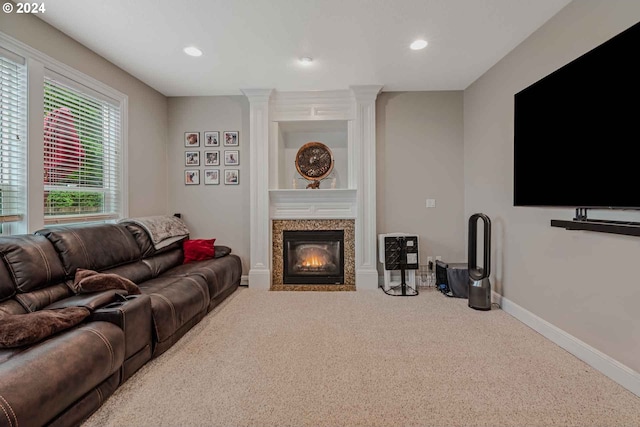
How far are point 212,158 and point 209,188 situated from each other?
435mm

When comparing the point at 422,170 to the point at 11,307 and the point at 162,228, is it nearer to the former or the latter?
the point at 162,228

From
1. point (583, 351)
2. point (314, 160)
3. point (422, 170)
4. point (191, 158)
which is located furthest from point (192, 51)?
point (583, 351)

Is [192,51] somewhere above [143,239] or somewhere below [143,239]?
above

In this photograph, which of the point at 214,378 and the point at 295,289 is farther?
the point at 295,289

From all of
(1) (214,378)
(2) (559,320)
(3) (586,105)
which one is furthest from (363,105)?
(1) (214,378)

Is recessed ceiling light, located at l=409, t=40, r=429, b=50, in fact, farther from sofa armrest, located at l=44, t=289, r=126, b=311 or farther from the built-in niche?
sofa armrest, located at l=44, t=289, r=126, b=311

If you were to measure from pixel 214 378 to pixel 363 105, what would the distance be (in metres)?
3.46

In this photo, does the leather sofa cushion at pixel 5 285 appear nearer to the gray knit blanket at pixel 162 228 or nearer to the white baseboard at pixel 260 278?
the gray knit blanket at pixel 162 228

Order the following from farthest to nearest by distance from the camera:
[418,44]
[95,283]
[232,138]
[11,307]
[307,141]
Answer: [307,141], [232,138], [418,44], [95,283], [11,307]

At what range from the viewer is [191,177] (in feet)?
13.6

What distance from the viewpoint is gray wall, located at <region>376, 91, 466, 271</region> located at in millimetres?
3973

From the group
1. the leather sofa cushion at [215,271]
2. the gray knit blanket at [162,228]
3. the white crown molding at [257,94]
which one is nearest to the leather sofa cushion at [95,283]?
the leather sofa cushion at [215,271]

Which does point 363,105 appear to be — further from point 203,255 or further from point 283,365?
point 283,365

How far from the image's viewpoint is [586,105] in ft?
6.06
